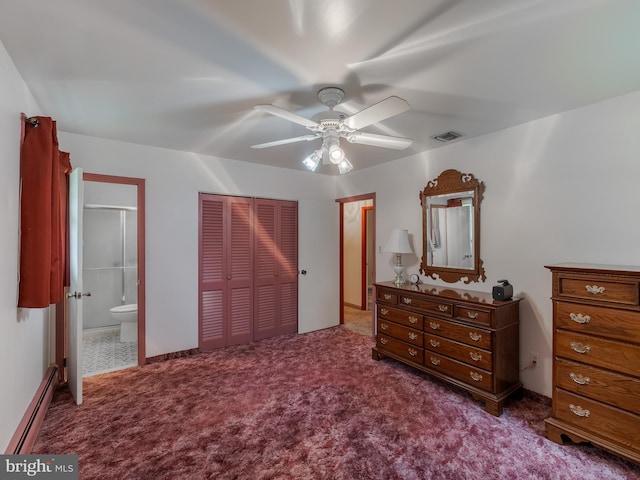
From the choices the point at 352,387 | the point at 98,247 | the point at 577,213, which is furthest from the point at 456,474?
the point at 98,247

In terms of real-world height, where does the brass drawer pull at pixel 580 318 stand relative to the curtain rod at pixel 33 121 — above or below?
below

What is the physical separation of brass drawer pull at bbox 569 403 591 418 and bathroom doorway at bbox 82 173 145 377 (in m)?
4.56

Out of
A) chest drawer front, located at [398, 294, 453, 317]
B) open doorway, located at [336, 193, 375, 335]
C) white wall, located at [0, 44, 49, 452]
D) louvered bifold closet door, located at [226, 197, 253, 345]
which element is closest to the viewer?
white wall, located at [0, 44, 49, 452]

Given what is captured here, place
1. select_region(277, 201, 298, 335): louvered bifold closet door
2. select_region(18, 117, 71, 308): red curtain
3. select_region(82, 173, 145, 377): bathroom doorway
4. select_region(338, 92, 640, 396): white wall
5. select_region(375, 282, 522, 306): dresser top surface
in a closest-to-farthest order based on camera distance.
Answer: select_region(18, 117, 71, 308): red curtain, select_region(338, 92, 640, 396): white wall, select_region(375, 282, 522, 306): dresser top surface, select_region(82, 173, 145, 377): bathroom doorway, select_region(277, 201, 298, 335): louvered bifold closet door

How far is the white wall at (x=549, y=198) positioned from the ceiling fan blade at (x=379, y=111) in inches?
64.6

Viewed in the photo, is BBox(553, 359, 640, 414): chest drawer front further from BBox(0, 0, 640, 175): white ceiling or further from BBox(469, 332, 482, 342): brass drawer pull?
BBox(0, 0, 640, 175): white ceiling

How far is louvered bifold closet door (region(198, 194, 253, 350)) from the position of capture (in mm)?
3752

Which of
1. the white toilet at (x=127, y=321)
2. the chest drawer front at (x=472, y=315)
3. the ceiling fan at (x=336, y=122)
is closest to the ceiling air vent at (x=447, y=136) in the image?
the ceiling fan at (x=336, y=122)

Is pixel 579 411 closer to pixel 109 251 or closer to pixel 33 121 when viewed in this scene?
pixel 33 121

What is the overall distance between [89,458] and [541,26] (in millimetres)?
3502

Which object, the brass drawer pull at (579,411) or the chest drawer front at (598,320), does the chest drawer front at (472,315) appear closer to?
the chest drawer front at (598,320)

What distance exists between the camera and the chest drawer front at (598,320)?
5.94 ft

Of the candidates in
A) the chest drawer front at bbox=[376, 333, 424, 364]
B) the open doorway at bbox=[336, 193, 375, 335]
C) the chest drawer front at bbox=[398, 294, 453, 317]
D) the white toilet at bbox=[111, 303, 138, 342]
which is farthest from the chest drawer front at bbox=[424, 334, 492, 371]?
the white toilet at bbox=[111, 303, 138, 342]

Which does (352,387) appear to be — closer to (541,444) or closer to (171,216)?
(541,444)
